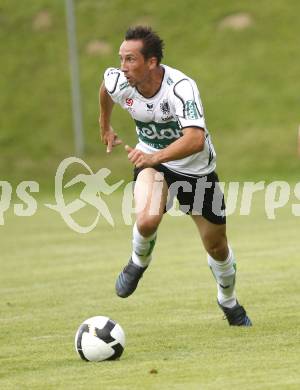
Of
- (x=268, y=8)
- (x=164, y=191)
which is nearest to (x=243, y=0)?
(x=268, y=8)

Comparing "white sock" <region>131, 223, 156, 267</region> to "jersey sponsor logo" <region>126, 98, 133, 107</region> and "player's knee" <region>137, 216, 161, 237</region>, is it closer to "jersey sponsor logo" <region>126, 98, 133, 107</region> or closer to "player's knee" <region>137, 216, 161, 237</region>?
"player's knee" <region>137, 216, 161, 237</region>

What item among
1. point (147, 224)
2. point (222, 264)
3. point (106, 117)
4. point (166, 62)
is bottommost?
point (166, 62)

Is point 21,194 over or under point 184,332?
under

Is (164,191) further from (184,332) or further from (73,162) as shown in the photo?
(73,162)

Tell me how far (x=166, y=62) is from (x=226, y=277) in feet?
112

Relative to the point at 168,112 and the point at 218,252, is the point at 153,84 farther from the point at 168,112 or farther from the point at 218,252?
the point at 218,252

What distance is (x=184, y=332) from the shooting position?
9398 millimetres

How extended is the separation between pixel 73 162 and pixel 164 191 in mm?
29443

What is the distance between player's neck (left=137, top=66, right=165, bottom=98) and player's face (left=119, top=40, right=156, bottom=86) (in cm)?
11

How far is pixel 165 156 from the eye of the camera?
8.87 meters

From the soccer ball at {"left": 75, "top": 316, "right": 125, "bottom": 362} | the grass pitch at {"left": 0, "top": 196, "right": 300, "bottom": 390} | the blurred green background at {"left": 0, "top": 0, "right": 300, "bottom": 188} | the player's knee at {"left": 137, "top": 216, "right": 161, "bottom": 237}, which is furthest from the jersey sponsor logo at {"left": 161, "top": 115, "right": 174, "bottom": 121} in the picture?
the blurred green background at {"left": 0, "top": 0, "right": 300, "bottom": 188}

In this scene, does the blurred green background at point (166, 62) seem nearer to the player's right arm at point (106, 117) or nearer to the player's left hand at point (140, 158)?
the player's right arm at point (106, 117)

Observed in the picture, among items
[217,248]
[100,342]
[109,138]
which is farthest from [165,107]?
[100,342]

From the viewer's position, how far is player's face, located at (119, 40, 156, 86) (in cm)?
920
